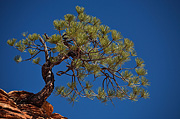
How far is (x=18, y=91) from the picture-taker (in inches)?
84.5

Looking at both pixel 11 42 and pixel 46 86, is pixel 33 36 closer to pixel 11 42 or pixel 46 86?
pixel 11 42

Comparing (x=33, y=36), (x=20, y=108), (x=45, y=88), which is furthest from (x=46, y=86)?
(x=33, y=36)

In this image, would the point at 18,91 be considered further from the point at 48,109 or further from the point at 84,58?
the point at 84,58

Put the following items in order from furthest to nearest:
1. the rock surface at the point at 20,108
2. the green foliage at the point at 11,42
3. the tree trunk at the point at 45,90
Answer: the green foliage at the point at 11,42, the tree trunk at the point at 45,90, the rock surface at the point at 20,108

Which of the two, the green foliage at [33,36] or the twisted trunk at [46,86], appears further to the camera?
the green foliage at [33,36]

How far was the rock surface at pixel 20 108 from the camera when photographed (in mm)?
1684

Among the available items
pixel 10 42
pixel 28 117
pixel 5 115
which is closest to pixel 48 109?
pixel 28 117

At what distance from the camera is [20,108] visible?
195cm

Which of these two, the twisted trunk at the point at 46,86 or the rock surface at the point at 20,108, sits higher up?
the twisted trunk at the point at 46,86

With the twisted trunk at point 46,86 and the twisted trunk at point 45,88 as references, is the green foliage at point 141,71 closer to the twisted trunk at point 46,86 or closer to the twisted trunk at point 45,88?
the twisted trunk at point 46,86

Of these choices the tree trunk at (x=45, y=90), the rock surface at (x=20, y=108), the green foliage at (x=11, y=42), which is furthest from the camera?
the green foliage at (x=11, y=42)

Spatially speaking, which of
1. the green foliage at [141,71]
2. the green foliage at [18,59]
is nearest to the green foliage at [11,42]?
the green foliage at [18,59]

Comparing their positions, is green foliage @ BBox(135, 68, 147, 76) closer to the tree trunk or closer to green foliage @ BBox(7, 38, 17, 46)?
the tree trunk

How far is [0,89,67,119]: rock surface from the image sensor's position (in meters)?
1.68
